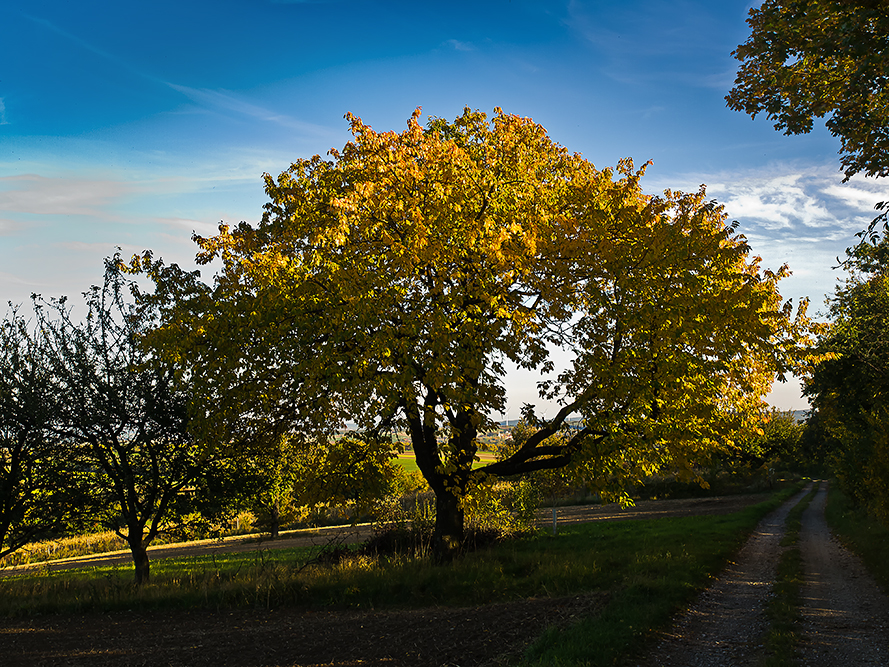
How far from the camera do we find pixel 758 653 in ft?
26.8

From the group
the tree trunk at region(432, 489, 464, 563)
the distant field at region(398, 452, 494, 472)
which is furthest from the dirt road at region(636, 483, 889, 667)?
the distant field at region(398, 452, 494, 472)

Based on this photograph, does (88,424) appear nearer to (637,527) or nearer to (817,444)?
(637,527)

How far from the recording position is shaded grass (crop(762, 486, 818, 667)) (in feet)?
26.3

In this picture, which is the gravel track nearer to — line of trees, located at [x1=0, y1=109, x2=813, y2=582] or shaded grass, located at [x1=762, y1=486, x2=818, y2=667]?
shaded grass, located at [x1=762, y1=486, x2=818, y2=667]

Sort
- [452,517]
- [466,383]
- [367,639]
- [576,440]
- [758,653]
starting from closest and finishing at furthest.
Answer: [758,653], [367,639], [466,383], [576,440], [452,517]

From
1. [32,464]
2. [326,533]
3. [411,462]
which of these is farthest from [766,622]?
[411,462]

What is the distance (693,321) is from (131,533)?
16896 mm

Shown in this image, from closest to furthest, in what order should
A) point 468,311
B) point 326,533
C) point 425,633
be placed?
→ point 425,633 → point 468,311 → point 326,533

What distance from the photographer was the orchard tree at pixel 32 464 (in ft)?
52.8

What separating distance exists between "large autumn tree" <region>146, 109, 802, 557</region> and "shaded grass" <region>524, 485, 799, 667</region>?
2415 mm

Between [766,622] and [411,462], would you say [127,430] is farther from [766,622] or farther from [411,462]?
[411,462]

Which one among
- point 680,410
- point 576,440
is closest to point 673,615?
point 680,410

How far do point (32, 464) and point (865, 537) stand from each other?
27835mm

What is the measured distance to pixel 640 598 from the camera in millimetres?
10609
